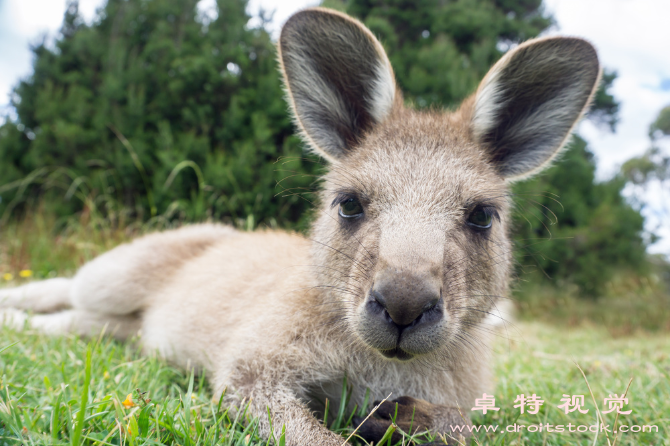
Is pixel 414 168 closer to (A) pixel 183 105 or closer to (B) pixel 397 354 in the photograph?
(B) pixel 397 354

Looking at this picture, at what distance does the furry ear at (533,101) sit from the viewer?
9.04ft

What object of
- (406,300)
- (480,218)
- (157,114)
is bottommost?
(480,218)

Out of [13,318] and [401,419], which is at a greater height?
[13,318]

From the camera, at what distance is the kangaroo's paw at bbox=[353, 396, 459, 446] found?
2143mm

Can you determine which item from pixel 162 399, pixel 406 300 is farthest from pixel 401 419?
pixel 162 399

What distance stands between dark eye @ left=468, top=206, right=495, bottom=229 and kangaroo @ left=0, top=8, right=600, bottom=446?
0.5 inches

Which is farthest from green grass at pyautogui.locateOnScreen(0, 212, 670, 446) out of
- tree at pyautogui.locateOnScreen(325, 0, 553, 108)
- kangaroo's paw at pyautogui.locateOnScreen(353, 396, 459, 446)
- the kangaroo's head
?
tree at pyautogui.locateOnScreen(325, 0, 553, 108)

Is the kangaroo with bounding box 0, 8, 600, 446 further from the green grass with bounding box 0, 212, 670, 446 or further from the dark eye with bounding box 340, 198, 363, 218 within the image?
the green grass with bounding box 0, 212, 670, 446

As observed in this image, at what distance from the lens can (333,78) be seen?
3012 millimetres

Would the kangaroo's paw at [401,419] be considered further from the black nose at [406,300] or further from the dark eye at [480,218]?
the dark eye at [480,218]

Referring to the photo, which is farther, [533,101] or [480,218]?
[533,101]

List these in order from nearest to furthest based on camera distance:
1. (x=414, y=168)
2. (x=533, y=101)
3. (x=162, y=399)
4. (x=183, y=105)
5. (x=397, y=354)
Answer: (x=397, y=354) → (x=162, y=399) → (x=414, y=168) → (x=533, y=101) → (x=183, y=105)

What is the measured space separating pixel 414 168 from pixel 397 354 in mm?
1003

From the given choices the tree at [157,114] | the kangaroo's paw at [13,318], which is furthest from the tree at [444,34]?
the kangaroo's paw at [13,318]
